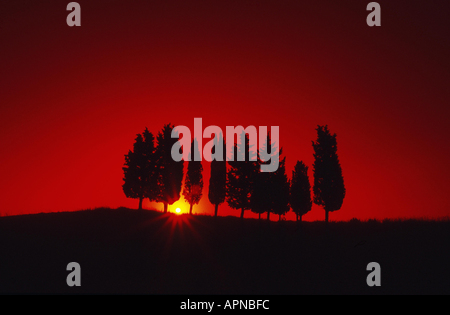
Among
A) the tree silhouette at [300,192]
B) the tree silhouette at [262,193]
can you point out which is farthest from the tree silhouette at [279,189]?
the tree silhouette at [300,192]

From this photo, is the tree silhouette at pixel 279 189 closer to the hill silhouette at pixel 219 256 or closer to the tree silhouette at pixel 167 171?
the hill silhouette at pixel 219 256

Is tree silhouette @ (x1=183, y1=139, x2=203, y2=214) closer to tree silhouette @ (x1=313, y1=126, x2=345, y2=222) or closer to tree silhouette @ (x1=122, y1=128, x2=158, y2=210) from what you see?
tree silhouette @ (x1=122, y1=128, x2=158, y2=210)

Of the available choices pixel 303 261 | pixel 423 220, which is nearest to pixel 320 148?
pixel 423 220

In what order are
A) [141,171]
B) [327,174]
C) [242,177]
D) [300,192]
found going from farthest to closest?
[300,192], [141,171], [242,177], [327,174]

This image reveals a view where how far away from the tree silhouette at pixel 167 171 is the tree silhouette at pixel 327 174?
77.9 ft

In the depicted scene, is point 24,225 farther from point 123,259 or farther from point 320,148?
point 320,148

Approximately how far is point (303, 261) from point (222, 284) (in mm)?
8285

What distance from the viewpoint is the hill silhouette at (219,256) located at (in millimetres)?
25156

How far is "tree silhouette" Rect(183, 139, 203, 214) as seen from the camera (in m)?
63.1

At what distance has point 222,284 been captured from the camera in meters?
25.5

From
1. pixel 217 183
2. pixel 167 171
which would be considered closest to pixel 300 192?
pixel 217 183

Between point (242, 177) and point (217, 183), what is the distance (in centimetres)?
1125

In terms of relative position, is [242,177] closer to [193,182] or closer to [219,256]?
[193,182]

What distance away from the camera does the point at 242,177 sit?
5031 cm
